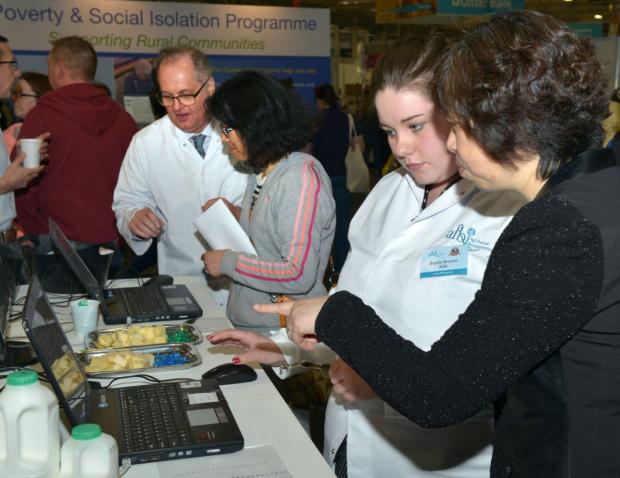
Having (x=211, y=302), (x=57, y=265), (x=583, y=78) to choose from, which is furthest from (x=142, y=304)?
(x=583, y=78)

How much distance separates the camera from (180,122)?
2.96 meters

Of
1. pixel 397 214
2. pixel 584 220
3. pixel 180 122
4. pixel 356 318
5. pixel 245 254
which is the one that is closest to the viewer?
pixel 584 220

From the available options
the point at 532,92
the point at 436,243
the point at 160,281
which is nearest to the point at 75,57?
the point at 160,281

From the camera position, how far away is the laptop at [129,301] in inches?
88.1

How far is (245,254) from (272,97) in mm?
548

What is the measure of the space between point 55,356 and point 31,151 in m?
2.13

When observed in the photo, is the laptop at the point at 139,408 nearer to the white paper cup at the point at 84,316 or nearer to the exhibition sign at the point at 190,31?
the white paper cup at the point at 84,316

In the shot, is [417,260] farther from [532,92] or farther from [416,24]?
[416,24]

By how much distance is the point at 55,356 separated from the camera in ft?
4.43

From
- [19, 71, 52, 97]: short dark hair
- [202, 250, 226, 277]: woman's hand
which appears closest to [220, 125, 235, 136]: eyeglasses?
[202, 250, 226, 277]: woman's hand

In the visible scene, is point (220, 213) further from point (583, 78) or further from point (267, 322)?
point (583, 78)

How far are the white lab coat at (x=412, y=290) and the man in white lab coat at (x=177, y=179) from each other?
4.44 ft

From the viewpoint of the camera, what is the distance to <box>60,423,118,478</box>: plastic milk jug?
1.06 meters

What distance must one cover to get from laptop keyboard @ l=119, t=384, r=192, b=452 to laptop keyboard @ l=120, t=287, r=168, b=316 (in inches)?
28.1
